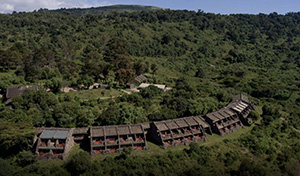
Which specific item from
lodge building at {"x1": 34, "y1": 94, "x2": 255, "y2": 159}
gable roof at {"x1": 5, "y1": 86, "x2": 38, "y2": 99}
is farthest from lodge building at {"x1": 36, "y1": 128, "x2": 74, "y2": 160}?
gable roof at {"x1": 5, "y1": 86, "x2": 38, "y2": 99}

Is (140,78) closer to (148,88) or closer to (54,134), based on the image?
(148,88)

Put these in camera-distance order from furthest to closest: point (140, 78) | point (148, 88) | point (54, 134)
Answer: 1. point (140, 78)
2. point (148, 88)
3. point (54, 134)

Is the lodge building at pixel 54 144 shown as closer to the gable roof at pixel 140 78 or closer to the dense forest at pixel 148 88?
the dense forest at pixel 148 88

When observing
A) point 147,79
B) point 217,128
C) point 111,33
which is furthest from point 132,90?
point 111,33

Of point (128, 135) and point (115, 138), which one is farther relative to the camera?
point (128, 135)

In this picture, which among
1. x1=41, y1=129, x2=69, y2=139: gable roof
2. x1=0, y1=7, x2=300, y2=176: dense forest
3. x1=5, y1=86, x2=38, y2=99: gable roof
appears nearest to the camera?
x1=0, y1=7, x2=300, y2=176: dense forest

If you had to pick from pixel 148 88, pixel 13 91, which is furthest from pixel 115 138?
pixel 13 91

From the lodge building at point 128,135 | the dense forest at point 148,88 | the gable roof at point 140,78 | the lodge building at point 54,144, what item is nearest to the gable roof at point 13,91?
the dense forest at point 148,88

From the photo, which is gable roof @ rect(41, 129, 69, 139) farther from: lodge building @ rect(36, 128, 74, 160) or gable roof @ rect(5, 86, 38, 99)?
gable roof @ rect(5, 86, 38, 99)
